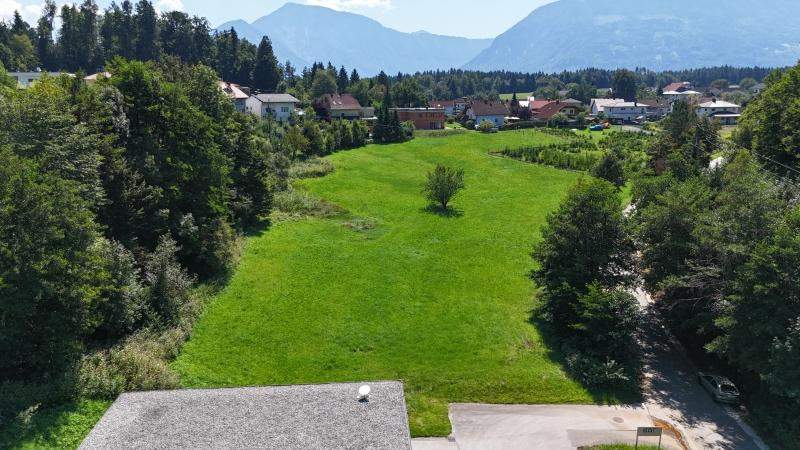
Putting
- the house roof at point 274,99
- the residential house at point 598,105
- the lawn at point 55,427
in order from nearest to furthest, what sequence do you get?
1. the lawn at point 55,427
2. the house roof at point 274,99
3. the residential house at point 598,105

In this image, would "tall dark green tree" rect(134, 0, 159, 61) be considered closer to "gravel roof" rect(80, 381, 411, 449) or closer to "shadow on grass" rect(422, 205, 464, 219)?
"shadow on grass" rect(422, 205, 464, 219)

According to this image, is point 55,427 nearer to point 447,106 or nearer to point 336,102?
→ point 336,102

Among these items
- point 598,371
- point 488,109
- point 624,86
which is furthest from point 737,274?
point 624,86

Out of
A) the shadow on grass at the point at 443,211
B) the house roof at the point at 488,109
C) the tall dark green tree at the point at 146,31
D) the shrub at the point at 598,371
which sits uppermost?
the tall dark green tree at the point at 146,31

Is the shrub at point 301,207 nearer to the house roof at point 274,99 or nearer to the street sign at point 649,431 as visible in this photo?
the street sign at point 649,431

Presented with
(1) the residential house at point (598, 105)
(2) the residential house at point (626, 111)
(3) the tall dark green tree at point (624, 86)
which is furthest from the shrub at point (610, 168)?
(3) the tall dark green tree at point (624, 86)
